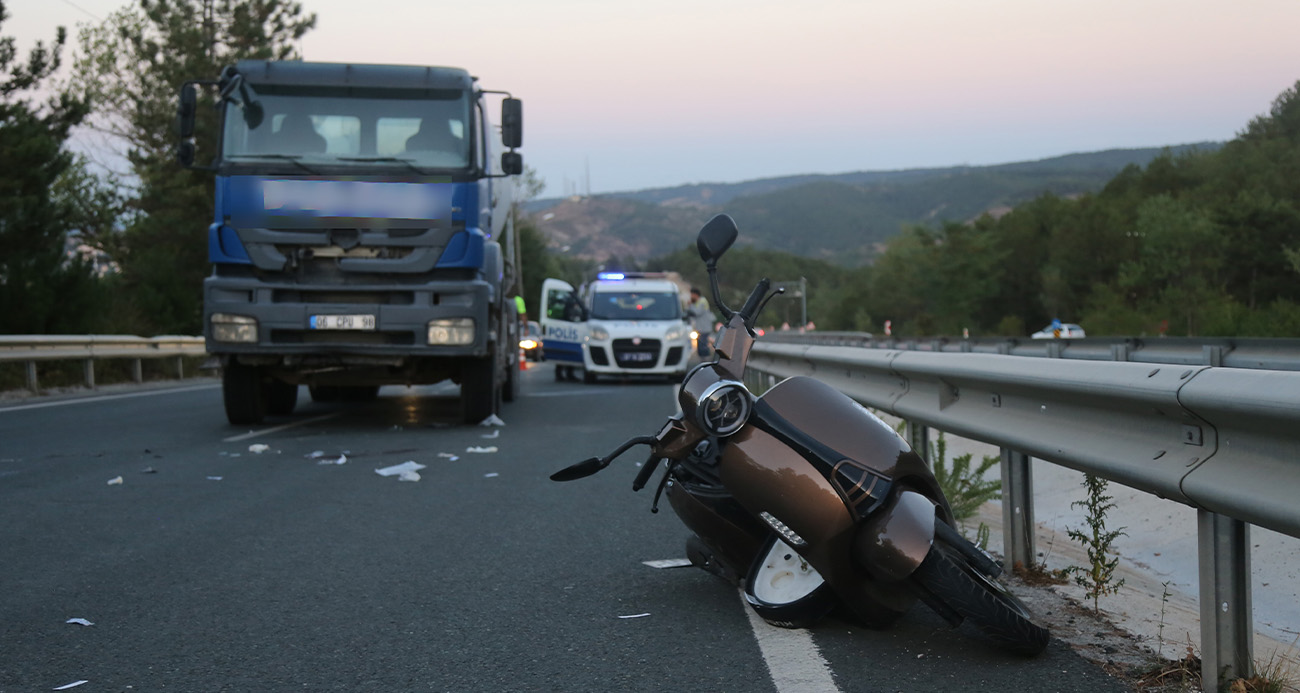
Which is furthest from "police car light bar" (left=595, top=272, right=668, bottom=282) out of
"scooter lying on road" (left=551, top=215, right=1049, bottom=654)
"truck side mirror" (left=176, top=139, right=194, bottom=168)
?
"scooter lying on road" (left=551, top=215, right=1049, bottom=654)

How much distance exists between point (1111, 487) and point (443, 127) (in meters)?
6.94

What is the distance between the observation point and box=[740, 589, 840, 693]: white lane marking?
3428 millimetres

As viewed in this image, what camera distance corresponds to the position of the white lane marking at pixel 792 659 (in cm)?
343

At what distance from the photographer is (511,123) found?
1201 centimetres

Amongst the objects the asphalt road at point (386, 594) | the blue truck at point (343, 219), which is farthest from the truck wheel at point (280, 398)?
the asphalt road at point (386, 594)

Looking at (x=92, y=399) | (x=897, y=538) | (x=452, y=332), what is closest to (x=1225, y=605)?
(x=897, y=538)

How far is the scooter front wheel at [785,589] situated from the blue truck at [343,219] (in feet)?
23.5

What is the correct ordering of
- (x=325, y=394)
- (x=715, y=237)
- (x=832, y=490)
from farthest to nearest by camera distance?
(x=325, y=394) < (x=715, y=237) < (x=832, y=490)

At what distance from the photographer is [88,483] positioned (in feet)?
25.4

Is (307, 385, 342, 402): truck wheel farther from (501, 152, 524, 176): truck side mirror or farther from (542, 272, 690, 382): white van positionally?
(542, 272, 690, 382): white van

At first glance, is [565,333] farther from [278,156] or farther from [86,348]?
[278,156]

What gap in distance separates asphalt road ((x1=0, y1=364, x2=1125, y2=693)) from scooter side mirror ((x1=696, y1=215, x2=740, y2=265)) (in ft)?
4.09

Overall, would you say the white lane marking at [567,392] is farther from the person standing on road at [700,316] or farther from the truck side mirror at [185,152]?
the truck side mirror at [185,152]

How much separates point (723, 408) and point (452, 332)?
25.1 ft
